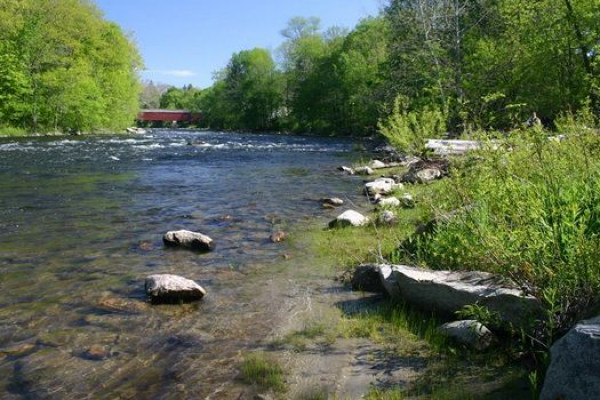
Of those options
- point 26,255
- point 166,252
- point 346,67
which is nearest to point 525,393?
point 166,252

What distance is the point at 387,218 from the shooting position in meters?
9.46

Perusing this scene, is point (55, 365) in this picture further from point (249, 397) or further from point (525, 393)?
point (525, 393)

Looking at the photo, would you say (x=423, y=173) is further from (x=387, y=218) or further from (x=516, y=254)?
(x=516, y=254)

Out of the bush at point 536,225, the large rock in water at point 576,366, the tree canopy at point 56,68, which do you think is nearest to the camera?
the large rock in water at point 576,366

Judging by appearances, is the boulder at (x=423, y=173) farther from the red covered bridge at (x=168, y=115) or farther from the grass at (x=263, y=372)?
the red covered bridge at (x=168, y=115)

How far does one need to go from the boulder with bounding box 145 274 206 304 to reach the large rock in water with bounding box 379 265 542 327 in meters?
2.51

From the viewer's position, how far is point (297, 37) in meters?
80.8

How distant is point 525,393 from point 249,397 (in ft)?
7.29

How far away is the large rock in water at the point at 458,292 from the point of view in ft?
13.8

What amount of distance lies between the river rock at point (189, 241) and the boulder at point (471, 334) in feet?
17.1

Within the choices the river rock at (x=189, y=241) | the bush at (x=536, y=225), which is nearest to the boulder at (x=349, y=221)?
the river rock at (x=189, y=241)

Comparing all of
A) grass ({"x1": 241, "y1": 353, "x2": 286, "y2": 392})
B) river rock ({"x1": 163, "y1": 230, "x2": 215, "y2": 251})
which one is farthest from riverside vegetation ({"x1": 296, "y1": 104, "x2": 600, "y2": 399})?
river rock ({"x1": 163, "y1": 230, "x2": 215, "y2": 251})

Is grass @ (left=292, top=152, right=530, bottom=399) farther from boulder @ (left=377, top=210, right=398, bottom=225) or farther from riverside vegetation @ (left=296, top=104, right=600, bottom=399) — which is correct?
boulder @ (left=377, top=210, right=398, bottom=225)

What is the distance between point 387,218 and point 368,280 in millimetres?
3083
